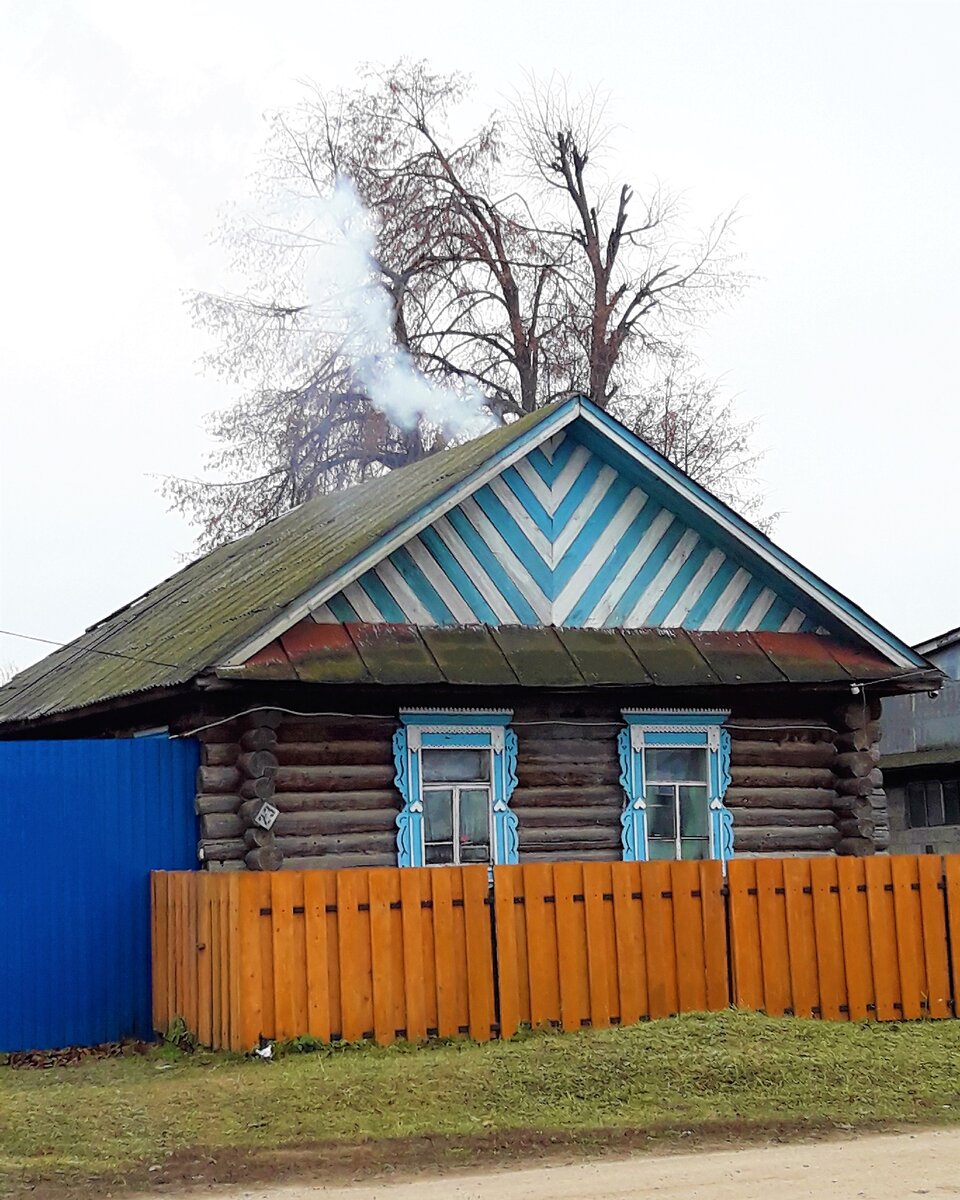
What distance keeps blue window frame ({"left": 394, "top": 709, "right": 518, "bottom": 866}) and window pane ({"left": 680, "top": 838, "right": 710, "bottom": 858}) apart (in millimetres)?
2006

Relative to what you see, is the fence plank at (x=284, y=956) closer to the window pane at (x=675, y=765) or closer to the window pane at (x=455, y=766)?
the window pane at (x=455, y=766)

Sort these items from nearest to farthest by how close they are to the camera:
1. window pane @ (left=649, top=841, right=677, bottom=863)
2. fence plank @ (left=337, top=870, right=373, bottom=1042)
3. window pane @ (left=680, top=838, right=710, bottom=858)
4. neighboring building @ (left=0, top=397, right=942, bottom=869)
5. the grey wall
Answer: fence plank @ (left=337, top=870, right=373, bottom=1042) → neighboring building @ (left=0, top=397, right=942, bottom=869) → window pane @ (left=649, top=841, right=677, bottom=863) → window pane @ (left=680, top=838, right=710, bottom=858) → the grey wall

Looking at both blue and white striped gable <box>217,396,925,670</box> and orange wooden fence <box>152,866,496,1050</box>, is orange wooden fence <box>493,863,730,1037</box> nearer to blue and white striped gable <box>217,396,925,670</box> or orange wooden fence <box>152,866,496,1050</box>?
orange wooden fence <box>152,866,496,1050</box>

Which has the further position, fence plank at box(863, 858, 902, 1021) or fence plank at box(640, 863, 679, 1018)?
A: fence plank at box(863, 858, 902, 1021)

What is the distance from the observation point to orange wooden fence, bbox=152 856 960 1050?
12164 mm

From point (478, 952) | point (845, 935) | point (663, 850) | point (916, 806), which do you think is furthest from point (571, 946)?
point (916, 806)

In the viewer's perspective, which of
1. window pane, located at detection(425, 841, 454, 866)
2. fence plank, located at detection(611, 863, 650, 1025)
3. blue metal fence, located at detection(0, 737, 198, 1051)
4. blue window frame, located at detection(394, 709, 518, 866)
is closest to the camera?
fence plank, located at detection(611, 863, 650, 1025)

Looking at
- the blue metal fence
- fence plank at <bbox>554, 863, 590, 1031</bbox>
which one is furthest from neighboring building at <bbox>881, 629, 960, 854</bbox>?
the blue metal fence

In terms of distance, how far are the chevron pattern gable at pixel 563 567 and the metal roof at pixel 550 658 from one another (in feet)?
0.67

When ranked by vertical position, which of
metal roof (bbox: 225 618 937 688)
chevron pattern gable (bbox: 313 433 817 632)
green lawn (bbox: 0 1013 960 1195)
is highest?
chevron pattern gable (bbox: 313 433 817 632)

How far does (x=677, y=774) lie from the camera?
17.2 metres

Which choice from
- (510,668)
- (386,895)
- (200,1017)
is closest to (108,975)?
(200,1017)

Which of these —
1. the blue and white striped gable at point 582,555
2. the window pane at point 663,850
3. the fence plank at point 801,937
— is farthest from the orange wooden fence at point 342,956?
the window pane at point 663,850

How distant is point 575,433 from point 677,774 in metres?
3.73
